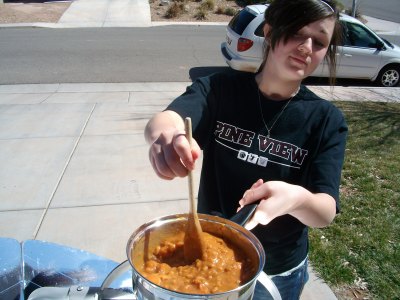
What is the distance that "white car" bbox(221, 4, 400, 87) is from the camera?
786 cm

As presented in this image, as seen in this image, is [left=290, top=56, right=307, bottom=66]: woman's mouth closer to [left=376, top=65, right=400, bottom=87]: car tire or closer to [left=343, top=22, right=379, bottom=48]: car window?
[left=343, top=22, right=379, bottom=48]: car window

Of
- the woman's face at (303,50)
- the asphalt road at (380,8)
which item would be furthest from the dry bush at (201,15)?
the woman's face at (303,50)

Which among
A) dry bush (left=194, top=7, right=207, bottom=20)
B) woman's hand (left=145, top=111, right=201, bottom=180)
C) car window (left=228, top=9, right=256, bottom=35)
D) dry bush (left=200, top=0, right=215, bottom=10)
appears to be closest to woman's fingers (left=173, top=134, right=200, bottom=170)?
woman's hand (left=145, top=111, right=201, bottom=180)

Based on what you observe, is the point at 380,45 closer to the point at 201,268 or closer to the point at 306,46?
the point at 306,46

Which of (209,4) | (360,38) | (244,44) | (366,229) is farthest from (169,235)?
(209,4)

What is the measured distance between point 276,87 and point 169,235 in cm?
82

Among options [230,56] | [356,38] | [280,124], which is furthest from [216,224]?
[356,38]

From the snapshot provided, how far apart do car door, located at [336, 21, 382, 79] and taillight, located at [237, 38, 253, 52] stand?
1.99 metres

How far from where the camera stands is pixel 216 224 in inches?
42.5

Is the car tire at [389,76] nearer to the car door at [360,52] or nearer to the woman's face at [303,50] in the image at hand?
the car door at [360,52]

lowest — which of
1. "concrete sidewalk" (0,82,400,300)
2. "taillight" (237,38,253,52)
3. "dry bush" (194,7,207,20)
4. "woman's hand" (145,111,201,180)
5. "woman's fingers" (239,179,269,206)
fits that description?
"dry bush" (194,7,207,20)

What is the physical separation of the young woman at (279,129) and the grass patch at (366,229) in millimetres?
1286

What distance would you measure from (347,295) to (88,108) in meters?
4.81

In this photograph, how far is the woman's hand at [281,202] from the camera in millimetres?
1045
